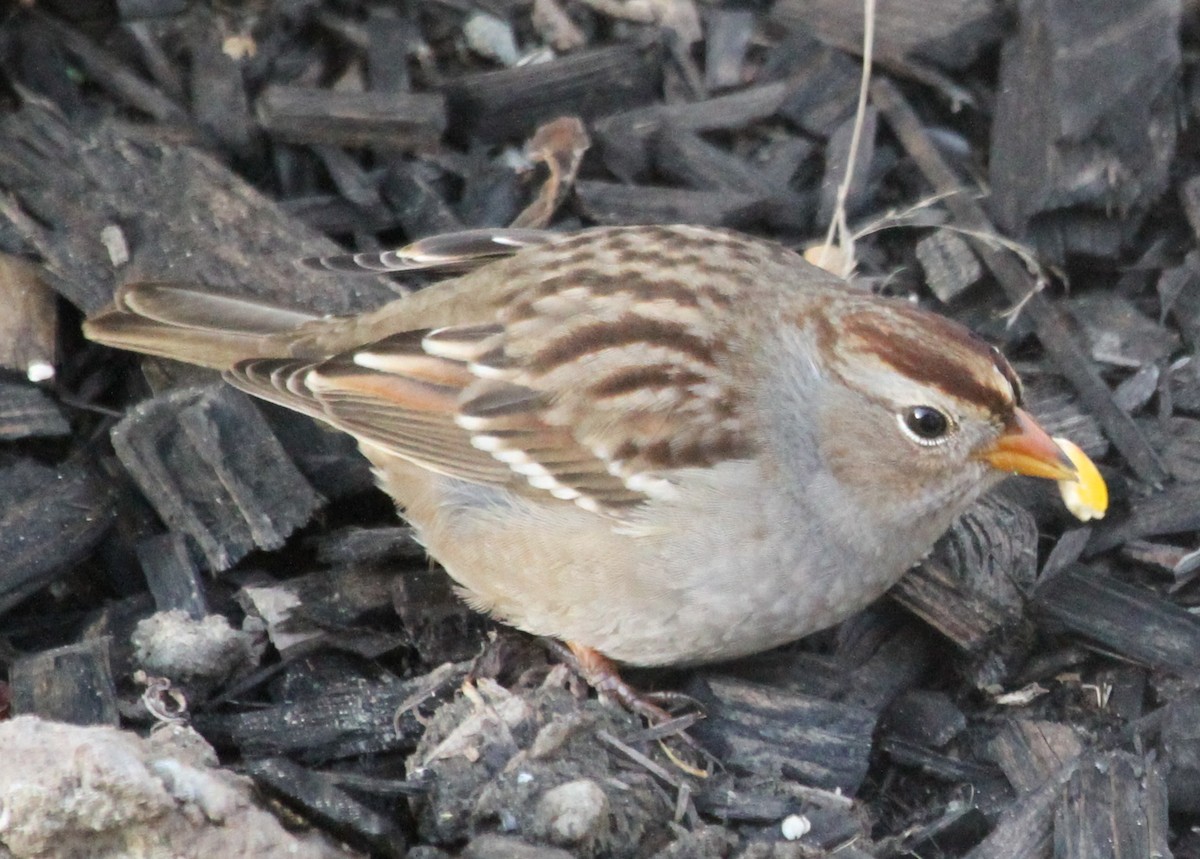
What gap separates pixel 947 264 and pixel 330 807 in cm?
263

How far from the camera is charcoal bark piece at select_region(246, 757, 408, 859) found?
3.67m

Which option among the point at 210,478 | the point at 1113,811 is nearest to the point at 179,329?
the point at 210,478

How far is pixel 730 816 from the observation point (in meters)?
3.92

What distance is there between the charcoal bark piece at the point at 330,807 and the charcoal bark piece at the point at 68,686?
16.3 inches

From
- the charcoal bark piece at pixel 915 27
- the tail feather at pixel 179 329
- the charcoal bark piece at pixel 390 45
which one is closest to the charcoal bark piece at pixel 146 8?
the charcoal bark piece at pixel 390 45

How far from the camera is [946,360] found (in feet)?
13.0

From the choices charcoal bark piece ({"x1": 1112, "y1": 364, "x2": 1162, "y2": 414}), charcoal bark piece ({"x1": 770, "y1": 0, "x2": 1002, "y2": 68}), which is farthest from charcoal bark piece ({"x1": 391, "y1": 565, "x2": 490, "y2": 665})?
charcoal bark piece ({"x1": 770, "y1": 0, "x2": 1002, "y2": 68})

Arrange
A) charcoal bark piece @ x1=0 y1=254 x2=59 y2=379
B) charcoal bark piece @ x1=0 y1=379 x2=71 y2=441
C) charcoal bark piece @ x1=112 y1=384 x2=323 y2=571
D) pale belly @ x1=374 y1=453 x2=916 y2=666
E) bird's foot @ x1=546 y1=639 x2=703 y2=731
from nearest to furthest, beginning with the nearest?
pale belly @ x1=374 y1=453 x2=916 y2=666, bird's foot @ x1=546 y1=639 x2=703 y2=731, charcoal bark piece @ x1=112 y1=384 x2=323 y2=571, charcoal bark piece @ x1=0 y1=379 x2=71 y2=441, charcoal bark piece @ x1=0 y1=254 x2=59 y2=379

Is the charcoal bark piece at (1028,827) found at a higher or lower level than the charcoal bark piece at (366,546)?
lower

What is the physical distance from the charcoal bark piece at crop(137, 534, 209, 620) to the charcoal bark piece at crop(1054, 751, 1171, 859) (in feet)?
7.17

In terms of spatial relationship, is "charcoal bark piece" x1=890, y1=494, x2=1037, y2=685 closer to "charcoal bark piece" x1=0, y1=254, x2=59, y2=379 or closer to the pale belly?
the pale belly

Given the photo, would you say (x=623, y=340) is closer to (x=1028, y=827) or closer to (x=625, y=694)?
(x=625, y=694)

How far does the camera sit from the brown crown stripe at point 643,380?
4070mm

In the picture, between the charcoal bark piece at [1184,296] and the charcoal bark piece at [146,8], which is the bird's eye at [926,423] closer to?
the charcoal bark piece at [1184,296]
